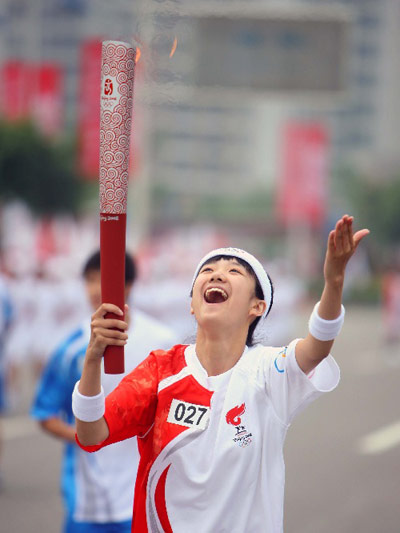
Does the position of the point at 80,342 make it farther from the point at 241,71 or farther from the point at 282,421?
the point at 241,71

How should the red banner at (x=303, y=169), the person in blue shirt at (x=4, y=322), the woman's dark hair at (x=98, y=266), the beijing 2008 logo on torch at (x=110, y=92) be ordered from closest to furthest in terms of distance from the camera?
the beijing 2008 logo on torch at (x=110, y=92) → the woman's dark hair at (x=98, y=266) → the person in blue shirt at (x=4, y=322) → the red banner at (x=303, y=169)

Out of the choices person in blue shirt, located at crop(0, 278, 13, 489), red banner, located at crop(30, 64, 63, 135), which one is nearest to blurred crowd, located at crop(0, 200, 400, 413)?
person in blue shirt, located at crop(0, 278, 13, 489)

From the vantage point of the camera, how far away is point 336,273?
2297 millimetres

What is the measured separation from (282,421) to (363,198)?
5417 centimetres

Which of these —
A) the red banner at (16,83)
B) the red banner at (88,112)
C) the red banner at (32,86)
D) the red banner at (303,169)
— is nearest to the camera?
the red banner at (88,112)

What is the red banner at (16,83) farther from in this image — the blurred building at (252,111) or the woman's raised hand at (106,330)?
the woman's raised hand at (106,330)

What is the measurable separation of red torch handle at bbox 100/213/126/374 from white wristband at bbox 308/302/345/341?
44cm

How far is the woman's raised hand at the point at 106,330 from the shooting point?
7.13 ft

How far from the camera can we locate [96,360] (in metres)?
2.22

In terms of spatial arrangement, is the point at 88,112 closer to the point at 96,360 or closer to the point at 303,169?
the point at 303,169

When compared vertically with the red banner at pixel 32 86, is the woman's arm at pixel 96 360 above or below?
below

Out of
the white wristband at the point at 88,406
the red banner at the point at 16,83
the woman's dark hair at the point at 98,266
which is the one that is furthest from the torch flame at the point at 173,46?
the red banner at the point at 16,83

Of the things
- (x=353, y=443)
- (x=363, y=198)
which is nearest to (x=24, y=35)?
(x=363, y=198)

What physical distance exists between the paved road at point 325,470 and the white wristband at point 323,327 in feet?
10.3
